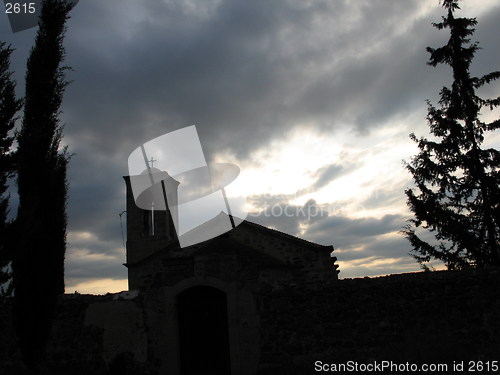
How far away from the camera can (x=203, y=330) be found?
9852 mm

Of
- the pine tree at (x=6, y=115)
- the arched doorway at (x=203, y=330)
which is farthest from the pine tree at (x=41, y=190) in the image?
the arched doorway at (x=203, y=330)

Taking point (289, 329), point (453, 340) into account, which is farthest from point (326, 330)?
point (453, 340)

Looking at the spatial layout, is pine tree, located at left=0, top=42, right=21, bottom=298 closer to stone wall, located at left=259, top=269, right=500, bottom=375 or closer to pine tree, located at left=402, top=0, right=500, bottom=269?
stone wall, located at left=259, top=269, right=500, bottom=375

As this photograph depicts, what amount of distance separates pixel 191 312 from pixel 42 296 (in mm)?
3325

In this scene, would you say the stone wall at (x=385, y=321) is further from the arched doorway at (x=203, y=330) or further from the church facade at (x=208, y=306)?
the arched doorway at (x=203, y=330)

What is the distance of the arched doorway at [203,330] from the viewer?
9586mm

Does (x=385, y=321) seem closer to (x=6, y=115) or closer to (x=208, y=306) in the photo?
(x=208, y=306)

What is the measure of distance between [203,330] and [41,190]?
4.90 meters

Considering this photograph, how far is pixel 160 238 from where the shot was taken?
16.2 meters

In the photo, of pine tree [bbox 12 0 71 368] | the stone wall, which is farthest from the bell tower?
the stone wall

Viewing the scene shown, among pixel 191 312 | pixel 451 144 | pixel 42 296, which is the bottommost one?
pixel 191 312

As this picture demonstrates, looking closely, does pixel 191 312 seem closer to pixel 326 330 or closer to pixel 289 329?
pixel 289 329

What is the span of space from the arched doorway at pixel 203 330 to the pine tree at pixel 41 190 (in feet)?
9.71

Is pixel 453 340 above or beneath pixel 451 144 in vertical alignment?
beneath
